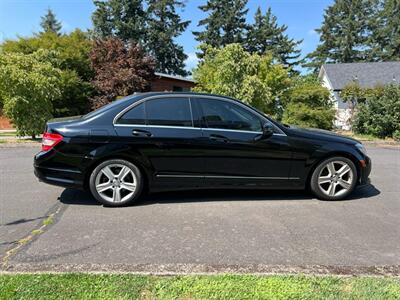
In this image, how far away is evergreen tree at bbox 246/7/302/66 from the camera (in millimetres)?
47094

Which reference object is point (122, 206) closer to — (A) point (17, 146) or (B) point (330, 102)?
(A) point (17, 146)

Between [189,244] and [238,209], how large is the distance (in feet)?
4.41

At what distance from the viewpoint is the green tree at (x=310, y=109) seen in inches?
626

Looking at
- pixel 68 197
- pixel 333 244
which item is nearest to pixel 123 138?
pixel 68 197

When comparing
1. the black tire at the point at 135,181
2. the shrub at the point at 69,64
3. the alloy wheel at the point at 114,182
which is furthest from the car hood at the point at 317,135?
the shrub at the point at 69,64

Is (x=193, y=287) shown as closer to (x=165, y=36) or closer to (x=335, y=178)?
(x=335, y=178)

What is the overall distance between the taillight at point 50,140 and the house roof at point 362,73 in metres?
28.7

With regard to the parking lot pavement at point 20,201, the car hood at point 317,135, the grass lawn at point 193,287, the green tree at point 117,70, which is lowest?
the parking lot pavement at point 20,201

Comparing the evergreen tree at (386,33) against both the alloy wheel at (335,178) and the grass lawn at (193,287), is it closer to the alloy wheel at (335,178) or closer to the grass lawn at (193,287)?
the alloy wheel at (335,178)

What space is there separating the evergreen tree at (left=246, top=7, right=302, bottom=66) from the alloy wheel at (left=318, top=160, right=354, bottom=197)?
43162mm

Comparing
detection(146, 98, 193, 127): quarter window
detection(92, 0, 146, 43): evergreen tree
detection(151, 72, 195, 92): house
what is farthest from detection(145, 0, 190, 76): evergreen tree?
detection(146, 98, 193, 127): quarter window

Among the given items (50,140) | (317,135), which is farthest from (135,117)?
(317,135)

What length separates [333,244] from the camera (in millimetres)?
3822

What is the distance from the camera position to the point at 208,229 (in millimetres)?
4195
